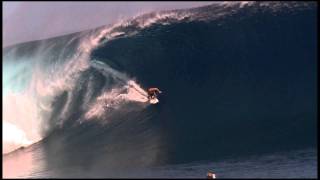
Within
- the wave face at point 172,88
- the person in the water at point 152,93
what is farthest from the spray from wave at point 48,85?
the person in the water at point 152,93

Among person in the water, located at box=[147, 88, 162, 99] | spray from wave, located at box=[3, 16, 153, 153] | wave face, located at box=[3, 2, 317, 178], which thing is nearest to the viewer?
wave face, located at box=[3, 2, 317, 178]

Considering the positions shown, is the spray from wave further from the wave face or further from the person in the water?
the person in the water

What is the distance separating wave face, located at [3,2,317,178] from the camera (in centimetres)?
2653

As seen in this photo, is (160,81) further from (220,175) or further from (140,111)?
(220,175)

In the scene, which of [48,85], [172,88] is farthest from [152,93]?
[48,85]

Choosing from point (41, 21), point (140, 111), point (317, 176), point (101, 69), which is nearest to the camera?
point (317, 176)

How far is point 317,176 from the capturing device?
78.0 feet

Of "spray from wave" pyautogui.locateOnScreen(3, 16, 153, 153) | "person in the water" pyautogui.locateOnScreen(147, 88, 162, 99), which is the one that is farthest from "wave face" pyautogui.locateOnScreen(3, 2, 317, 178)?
"person in the water" pyautogui.locateOnScreen(147, 88, 162, 99)

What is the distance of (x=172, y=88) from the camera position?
29547mm

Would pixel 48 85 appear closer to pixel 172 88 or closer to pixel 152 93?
pixel 152 93

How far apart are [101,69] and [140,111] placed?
4013 mm

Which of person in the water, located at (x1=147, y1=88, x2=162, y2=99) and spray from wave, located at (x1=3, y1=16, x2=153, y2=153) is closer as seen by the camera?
person in the water, located at (x1=147, y1=88, x2=162, y2=99)

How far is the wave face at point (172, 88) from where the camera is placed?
26.5m

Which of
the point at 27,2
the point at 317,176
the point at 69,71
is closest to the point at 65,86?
the point at 69,71
